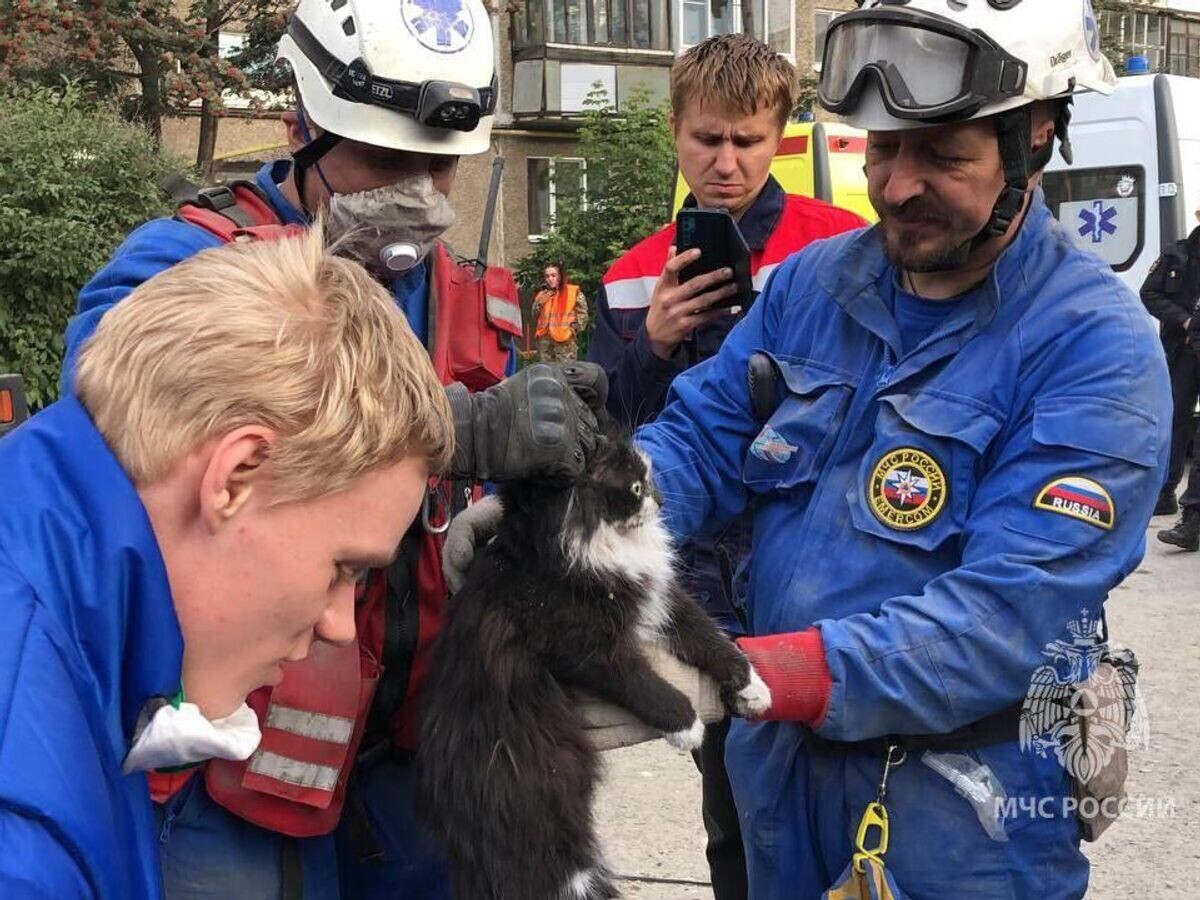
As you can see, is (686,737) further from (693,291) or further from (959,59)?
(693,291)

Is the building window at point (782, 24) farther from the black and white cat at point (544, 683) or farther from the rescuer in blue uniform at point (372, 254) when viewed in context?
the black and white cat at point (544, 683)

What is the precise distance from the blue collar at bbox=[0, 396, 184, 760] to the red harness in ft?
2.36

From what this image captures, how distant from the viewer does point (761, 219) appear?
3.75 metres

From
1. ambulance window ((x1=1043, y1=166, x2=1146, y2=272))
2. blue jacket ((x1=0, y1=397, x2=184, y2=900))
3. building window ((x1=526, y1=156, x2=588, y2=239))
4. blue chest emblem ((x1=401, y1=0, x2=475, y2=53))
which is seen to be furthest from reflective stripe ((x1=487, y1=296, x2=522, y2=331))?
building window ((x1=526, y1=156, x2=588, y2=239))

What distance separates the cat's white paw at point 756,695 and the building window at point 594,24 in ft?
83.9

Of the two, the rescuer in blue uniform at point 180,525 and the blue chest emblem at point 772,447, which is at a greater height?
the rescuer in blue uniform at point 180,525

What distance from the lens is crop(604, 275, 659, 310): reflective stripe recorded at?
388 centimetres

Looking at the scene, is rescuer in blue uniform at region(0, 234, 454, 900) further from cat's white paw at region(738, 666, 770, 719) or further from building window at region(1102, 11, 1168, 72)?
building window at region(1102, 11, 1168, 72)

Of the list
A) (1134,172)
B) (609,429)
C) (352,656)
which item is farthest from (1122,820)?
(1134,172)

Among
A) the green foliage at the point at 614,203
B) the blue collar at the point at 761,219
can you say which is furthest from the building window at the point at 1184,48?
the blue collar at the point at 761,219

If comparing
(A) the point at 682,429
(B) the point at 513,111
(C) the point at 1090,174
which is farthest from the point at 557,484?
(B) the point at 513,111

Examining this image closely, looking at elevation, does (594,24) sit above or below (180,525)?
above

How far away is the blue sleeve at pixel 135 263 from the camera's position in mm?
2016

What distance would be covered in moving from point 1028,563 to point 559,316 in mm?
14841
